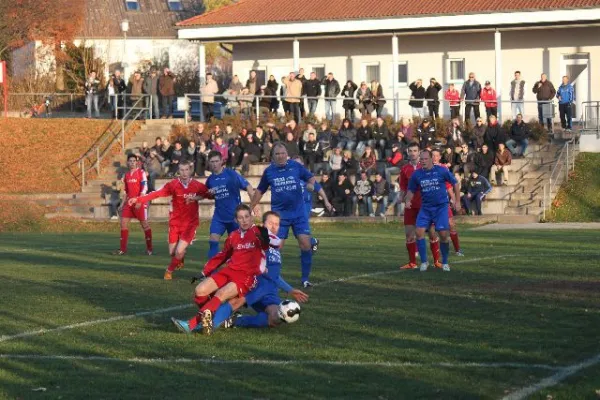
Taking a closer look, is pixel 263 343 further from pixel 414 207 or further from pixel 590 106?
pixel 590 106

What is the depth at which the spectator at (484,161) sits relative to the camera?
1326 inches

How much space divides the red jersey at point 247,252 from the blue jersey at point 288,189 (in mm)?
3906

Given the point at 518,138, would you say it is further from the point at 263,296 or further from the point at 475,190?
the point at 263,296

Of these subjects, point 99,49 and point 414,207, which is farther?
point 99,49

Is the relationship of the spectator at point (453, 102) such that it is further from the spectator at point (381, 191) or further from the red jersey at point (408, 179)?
the red jersey at point (408, 179)

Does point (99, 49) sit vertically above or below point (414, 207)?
above

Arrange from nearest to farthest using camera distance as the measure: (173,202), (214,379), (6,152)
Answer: (214,379), (173,202), (6,152)

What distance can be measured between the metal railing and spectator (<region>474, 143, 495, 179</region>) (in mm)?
1639

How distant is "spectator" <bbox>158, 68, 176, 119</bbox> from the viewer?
44.3 m

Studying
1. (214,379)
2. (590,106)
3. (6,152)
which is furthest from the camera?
(6,152)

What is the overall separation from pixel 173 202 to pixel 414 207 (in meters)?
3.73

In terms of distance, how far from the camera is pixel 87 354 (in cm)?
1141

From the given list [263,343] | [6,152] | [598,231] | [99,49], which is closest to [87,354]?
[263,343]

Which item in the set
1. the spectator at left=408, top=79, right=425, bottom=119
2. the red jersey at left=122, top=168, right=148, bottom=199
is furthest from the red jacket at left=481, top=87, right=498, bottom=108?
the red jersey at left=122, top=168, right=148, bottom=199
